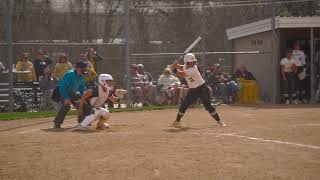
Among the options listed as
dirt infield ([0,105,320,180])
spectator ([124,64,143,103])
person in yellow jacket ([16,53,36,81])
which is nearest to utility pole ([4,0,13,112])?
person in yellow jacket ([16,53,36,81])

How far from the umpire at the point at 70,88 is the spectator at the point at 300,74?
9.16 m

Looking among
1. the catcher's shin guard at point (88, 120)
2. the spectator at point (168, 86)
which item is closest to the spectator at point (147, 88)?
the spectator at point (168, 86)

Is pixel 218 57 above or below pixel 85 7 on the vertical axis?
below

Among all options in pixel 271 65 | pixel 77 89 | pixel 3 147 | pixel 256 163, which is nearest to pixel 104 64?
pixel 271 65

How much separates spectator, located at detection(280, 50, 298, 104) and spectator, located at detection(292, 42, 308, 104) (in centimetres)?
19

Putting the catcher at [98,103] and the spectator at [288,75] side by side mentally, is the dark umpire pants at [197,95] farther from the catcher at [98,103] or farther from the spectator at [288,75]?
the spectator at [288,75]

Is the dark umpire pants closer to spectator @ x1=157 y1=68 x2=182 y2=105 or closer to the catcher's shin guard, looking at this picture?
the catcher's shin guard

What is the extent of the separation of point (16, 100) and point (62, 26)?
5.94 meters

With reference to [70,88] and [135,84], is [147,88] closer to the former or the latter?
[135,84]

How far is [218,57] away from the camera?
26.2 meters

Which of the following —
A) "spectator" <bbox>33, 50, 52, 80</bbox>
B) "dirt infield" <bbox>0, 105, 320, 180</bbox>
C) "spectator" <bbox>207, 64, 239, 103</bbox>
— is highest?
"spectator" <bbox>33, 50, 52, 80</bbox>

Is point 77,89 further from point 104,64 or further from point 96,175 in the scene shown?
point 104,64

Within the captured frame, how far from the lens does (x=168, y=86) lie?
19047 mm

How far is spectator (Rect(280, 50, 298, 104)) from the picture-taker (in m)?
19.5
